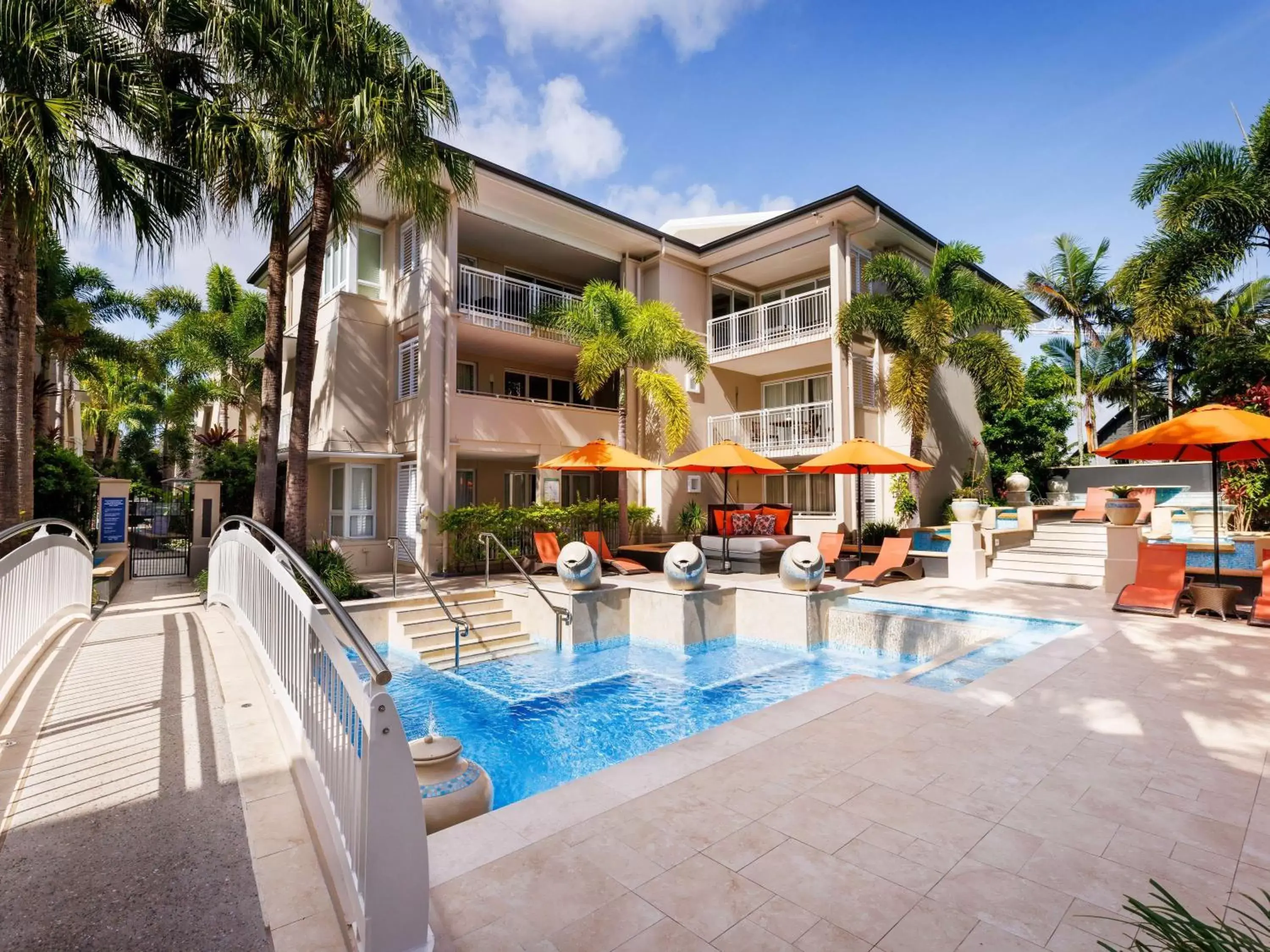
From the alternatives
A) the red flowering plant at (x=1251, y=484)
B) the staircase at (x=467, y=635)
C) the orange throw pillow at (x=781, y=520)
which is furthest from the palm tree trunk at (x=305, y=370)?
the red flowering plant at (x=1251, y=484)

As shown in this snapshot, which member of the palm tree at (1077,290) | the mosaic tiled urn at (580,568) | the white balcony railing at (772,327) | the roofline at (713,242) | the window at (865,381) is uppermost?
the palm tree at (1077,290)

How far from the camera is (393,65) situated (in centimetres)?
1091

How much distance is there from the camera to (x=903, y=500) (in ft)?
56.3

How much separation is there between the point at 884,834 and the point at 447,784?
2644 millimetres

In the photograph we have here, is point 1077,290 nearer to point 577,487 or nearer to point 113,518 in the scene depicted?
point 577,487

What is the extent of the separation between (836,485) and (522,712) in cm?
1210

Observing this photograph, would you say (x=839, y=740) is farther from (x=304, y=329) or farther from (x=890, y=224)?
(x=890, y=224)

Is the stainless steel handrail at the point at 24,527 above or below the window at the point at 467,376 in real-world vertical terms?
below

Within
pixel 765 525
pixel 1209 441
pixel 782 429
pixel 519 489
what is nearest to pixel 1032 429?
pixel 782 429

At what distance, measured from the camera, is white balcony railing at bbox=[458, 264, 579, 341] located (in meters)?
16.4

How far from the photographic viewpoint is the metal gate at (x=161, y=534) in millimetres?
15266

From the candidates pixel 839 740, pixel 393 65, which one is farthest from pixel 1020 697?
pixel 393 65

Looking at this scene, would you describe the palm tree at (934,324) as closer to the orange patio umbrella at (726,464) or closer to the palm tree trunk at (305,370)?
the orange patio umbrella at (726,464)

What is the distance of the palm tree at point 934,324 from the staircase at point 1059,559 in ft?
11.2
